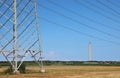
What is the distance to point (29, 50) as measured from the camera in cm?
5303

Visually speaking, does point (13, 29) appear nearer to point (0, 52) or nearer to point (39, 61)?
point (0, 52)

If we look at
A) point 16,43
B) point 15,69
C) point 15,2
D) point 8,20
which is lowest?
point 15,69

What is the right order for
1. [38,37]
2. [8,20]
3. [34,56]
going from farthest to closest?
[34,56]
[38,37]
[8,20]

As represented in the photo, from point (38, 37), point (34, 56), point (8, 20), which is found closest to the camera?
point (8, 20)

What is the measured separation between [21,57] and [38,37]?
417cm

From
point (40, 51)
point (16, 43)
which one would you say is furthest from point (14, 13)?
point (40, 51)

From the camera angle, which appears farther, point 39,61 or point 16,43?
point 39,61

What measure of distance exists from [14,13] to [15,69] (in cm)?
876

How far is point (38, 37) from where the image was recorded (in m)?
50.7

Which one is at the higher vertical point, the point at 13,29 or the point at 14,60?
the point at 13,29

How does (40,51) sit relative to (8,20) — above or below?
below

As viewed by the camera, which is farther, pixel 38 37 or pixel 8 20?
pixel 38 37

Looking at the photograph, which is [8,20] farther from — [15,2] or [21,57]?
[21,57]

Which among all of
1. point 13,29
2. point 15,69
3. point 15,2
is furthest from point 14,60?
point 15,2
